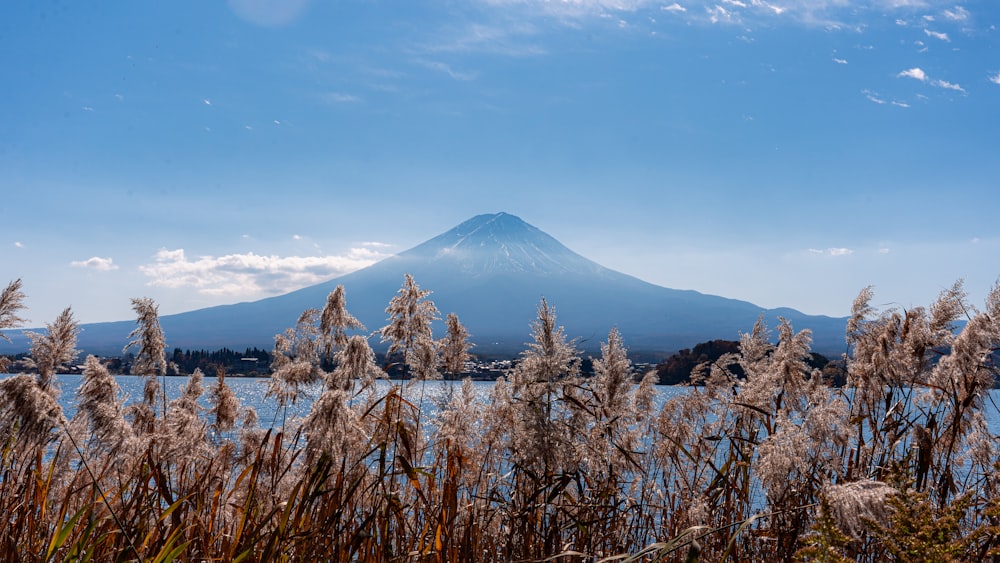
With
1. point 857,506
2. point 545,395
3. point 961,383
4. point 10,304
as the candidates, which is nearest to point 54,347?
point 10,304

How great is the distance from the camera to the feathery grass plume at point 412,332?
363 centimetres

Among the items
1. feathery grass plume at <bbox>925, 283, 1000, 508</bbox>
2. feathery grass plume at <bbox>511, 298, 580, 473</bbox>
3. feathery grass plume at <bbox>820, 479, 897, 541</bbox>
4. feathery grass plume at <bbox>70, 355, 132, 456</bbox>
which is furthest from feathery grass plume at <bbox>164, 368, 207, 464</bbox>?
feathery grass plume at <bbox>925, 283, 1000, 508</bbox>

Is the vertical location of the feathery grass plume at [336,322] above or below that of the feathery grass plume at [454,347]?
above

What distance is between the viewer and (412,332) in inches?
144

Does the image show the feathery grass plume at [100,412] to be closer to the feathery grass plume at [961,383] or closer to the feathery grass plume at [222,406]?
the feathery grass plume at [222,406]

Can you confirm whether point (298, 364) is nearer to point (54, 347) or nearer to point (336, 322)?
point (336, 322)

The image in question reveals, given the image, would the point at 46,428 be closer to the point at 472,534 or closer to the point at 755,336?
the point at 472,534

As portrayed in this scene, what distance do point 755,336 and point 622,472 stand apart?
2.14m

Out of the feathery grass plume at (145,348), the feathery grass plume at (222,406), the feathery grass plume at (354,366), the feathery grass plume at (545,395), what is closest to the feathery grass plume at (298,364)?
the feathery grass plume at (222,406)

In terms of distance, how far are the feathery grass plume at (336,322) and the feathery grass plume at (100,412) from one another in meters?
1.39

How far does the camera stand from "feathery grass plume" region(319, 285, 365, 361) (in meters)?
4.54

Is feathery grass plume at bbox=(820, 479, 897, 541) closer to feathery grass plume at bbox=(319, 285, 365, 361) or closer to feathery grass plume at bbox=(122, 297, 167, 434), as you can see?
feathery grass plume at bbox=(319, 285, 365, 361)

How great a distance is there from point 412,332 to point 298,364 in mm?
1542

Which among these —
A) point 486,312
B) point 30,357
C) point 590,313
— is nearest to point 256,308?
point 486,312
